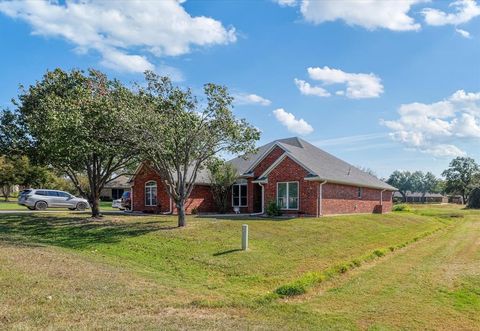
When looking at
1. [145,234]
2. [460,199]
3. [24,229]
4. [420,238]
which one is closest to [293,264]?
[145,234]

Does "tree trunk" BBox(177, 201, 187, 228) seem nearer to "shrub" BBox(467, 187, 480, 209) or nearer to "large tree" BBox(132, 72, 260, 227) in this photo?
"large tree" BBox(132, 72, 260, 227)

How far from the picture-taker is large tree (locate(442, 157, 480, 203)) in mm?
99562

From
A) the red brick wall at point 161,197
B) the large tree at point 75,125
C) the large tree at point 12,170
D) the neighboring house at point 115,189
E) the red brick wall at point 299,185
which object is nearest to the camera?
the large tree at point 75,125

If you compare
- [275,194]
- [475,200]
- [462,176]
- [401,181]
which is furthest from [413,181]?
[275,194]

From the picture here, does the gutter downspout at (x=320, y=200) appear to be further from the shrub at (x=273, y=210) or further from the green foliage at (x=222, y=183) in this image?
the green foliage at (x=222, y=183)

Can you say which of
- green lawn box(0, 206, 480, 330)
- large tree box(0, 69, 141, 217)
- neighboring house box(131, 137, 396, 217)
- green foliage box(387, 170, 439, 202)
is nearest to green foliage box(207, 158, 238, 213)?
neighboring house box(131, 137, 396, 217)

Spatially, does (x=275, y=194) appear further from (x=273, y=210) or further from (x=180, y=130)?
(x=180, y=130)

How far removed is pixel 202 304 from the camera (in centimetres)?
783

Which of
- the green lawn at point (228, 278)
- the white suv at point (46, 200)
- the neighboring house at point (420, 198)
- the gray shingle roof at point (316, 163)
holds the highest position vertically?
the gray shingle roof at point (316, 163)

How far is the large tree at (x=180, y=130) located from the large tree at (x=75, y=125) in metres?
0.86

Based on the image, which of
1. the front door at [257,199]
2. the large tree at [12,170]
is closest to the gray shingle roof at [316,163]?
the front door at [257,199]

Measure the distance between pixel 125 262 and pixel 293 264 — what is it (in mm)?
5012

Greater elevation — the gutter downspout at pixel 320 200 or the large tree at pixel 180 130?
the large tree at pixel 180 130

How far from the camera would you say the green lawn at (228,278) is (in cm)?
709
